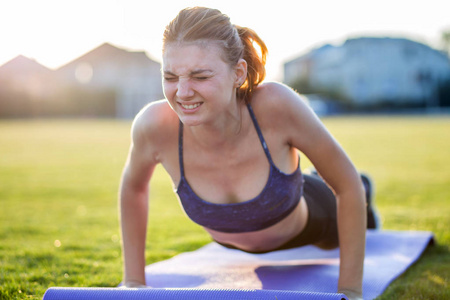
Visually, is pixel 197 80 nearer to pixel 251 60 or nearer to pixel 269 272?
pixel 251 60

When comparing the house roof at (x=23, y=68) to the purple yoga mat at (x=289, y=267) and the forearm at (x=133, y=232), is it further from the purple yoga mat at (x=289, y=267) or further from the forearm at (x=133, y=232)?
the forearm at (x=133, y=232)

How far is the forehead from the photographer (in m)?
2.20

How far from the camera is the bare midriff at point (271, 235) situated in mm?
2887

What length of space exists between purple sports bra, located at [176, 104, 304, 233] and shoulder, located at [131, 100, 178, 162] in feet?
0.20

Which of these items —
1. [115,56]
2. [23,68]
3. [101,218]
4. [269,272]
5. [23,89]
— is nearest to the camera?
[269,272]

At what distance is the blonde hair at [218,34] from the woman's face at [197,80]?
34mm

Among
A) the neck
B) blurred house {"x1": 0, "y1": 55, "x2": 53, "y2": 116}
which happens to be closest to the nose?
the neck

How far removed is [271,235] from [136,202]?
79cm

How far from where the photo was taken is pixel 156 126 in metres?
2.65

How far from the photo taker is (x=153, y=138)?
268 cm

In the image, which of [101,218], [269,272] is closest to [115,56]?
[101,218]

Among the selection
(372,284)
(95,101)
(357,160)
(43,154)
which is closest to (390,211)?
(372,284)

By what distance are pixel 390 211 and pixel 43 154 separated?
10009 mm

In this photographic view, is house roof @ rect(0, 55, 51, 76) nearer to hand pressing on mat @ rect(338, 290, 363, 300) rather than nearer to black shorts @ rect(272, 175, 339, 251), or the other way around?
black shorts @ rect(272, 175, 339, 251)
